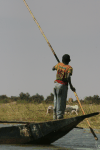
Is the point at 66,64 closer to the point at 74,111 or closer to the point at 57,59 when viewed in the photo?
the point at 57,59

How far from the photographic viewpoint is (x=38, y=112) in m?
19.3

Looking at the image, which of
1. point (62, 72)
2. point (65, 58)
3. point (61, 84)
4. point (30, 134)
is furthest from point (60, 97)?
point (30, 134)

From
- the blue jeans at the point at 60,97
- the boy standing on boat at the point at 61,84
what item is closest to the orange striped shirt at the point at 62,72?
the boy standing on boat at the point at 61,84

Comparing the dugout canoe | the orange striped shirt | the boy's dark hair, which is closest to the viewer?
the dugout canoe

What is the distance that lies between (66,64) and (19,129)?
8.05 ft

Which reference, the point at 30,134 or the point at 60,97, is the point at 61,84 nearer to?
the point at 60,97

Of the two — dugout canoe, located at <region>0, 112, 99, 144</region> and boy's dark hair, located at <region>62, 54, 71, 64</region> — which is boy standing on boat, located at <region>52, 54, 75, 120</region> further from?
dugout canoe, located at <region>0, 112, 99, 144</region>

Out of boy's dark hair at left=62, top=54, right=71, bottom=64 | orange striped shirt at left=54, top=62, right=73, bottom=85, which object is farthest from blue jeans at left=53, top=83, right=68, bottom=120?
boy's dark hair at left=62, top=54, right=71, bottom=64

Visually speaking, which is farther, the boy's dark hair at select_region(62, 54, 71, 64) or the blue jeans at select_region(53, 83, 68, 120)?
the boy's dark hair at select_region(62, 54, 71, 64)

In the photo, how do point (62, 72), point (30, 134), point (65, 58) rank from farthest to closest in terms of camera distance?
point (65, 58) < point (62, 72) < point (30, 134)

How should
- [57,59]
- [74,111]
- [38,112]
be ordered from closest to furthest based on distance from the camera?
[57,59]
[38,112]
[74,111]

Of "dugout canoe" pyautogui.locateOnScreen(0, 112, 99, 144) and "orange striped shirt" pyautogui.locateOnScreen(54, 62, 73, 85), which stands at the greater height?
"orange striped shirt" pyautogui.locateOnScreen(54, 62, 73, 85)

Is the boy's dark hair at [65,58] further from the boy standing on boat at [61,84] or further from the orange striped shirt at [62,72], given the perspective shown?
the orange striped shirt at [62,72]

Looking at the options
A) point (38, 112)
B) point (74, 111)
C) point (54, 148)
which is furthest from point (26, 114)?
point (54, 148)
